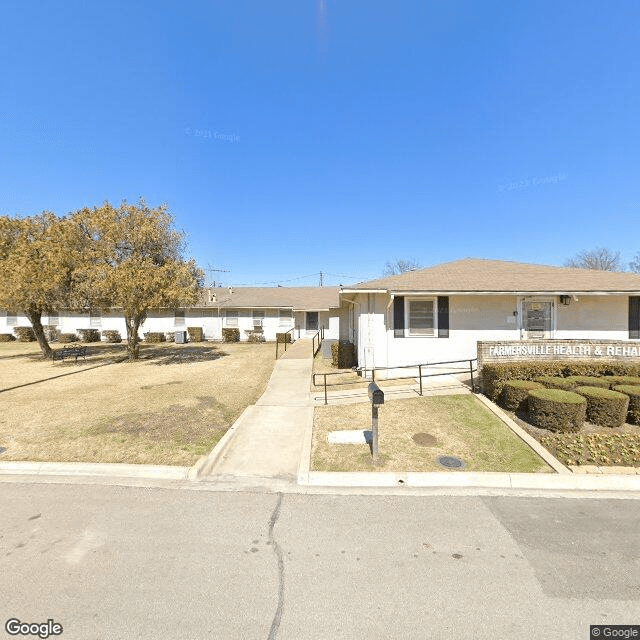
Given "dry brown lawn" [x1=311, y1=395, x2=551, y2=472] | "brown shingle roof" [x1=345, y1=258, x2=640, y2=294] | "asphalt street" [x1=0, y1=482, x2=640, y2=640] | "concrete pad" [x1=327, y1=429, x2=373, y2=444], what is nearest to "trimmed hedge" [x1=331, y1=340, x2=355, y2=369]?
"brown shingle roof" [x1=345, y1=258, x2=640, y2=294]

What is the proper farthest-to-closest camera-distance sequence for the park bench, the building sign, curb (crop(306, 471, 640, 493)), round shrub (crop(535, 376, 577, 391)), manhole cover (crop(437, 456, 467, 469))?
1. the park bench
2. the building sign
3. round shrub (crop(535, 376, 577, 391))
4. manhole cover (crop(437, 456, 467, 469))
5. curb (crop(306, 471, 640, 493))

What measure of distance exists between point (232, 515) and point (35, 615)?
6.10 ft

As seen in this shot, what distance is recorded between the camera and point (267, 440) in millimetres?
6406

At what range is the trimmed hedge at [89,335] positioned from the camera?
28.0 m

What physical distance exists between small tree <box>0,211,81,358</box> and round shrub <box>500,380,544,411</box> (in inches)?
717

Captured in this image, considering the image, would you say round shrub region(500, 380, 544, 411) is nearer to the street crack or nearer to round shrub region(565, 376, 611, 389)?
round shrub region(565, 376, 611, 389)

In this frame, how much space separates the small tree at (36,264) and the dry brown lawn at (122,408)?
322 cm

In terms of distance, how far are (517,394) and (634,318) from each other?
7259mm

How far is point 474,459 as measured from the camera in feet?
17.9

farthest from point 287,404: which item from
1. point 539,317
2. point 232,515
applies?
point 539,317

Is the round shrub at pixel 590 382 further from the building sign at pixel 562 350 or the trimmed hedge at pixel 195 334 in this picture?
the trimmed hedge at pixel 195 334

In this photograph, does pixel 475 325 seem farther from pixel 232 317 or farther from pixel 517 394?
pixel 232 317

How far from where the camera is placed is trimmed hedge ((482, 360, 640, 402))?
838 cm

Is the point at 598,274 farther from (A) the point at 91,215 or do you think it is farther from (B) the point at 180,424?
(A) the point at 91,215
